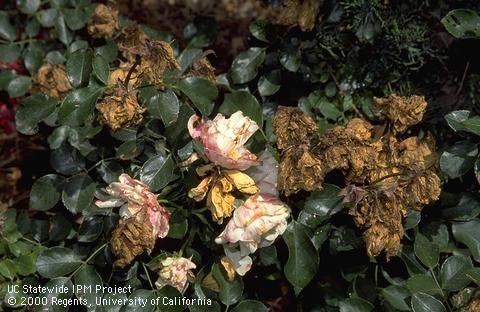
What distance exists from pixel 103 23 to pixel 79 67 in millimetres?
296

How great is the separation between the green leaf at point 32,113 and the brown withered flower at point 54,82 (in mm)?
145

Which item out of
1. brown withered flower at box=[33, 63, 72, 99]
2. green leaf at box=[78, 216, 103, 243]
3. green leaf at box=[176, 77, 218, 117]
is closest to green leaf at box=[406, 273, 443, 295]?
green leaf at box=[176, 77, 218, 117]

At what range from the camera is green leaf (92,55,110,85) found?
4.32 ft

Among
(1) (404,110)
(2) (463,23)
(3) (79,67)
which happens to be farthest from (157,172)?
(2) (463,23)

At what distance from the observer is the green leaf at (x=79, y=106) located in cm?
129

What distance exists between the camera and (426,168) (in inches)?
51.6

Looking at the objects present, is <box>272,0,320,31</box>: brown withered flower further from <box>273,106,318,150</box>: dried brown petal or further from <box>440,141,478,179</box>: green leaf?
<box>440,141,478,179</box>: green leaf

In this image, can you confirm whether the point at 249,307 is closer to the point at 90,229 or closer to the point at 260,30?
the point at 90,229

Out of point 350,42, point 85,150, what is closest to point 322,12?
point 350,42

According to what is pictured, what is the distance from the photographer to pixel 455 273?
4.21 ft

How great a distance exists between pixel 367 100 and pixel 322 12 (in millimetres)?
261

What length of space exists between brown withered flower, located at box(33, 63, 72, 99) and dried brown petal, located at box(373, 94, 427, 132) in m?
0.79

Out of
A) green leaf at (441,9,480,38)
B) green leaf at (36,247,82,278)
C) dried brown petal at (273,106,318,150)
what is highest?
green leaf at (441,9,480,38)

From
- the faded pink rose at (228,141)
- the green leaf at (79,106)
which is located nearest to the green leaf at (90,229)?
the green leaf at (79,106)
